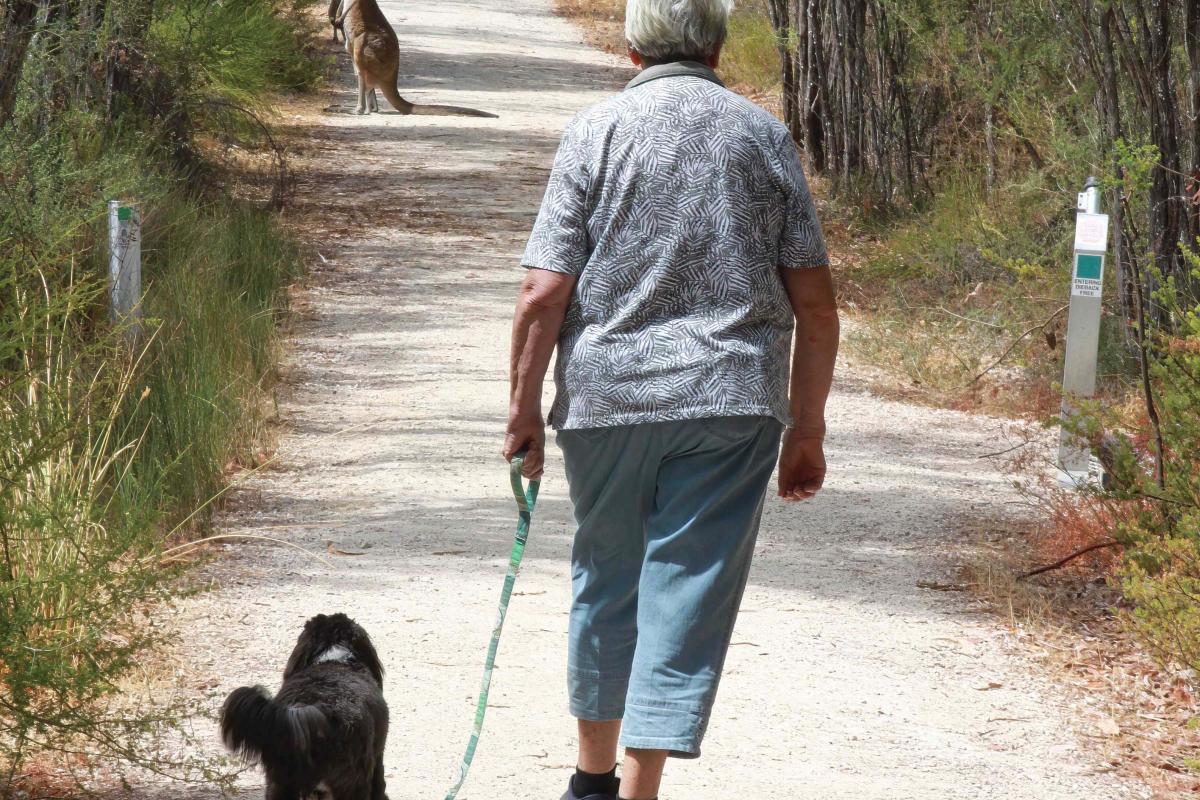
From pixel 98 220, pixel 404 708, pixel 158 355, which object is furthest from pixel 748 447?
pixel 98 220

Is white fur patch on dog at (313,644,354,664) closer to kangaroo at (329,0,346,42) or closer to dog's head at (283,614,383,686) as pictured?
dog's head at (283,614,383,686)

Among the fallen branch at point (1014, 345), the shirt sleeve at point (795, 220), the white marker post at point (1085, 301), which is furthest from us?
the fallen branch at point (1014, 345)

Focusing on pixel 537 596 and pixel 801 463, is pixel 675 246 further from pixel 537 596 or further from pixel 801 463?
pixel 537 596

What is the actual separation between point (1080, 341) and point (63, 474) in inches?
174

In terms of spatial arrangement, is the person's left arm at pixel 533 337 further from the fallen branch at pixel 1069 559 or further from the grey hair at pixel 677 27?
the fallen branch at pixel 1069 559

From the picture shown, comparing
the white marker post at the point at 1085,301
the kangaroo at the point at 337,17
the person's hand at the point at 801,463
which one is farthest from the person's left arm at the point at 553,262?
the kangaroo at the point at 337,17

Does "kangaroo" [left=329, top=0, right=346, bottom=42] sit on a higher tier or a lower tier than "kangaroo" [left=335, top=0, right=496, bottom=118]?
higher

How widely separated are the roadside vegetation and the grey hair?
1765 millimetres

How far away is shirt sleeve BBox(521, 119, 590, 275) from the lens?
128 inches

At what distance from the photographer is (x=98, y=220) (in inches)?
348

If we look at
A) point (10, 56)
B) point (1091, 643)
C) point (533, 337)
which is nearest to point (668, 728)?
point (533, 337)

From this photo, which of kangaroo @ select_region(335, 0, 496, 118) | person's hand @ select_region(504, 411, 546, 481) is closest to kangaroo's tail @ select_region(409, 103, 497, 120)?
kangaroo @ select_region(335, 0, 496, 118)

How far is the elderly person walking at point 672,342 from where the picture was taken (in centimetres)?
321

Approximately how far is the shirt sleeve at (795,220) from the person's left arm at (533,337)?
18.7 inches
